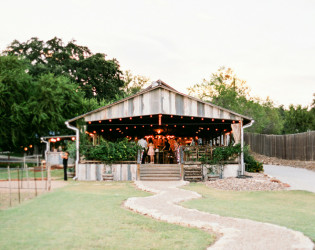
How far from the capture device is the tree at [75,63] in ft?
132

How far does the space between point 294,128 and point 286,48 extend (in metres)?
19.4

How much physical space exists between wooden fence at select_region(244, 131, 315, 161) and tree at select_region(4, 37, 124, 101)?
53.4 ft

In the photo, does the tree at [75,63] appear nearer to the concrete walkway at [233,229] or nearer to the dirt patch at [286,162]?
the dirt patch at [286,162]

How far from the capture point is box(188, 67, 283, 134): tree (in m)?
46.8

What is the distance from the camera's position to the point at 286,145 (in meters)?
32.0

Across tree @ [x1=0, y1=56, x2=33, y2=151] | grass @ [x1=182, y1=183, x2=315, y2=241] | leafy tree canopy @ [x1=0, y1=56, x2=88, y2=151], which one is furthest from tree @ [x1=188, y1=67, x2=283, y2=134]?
grass @ [x1=182, y1=183, x2=315, y2=241]

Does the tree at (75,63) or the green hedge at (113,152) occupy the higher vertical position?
the tree at (75,63)

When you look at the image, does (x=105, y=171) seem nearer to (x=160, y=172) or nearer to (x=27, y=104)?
(x=160, y=172)

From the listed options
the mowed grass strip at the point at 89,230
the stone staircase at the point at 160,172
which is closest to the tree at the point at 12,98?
the stone staircase at the point at 160,172

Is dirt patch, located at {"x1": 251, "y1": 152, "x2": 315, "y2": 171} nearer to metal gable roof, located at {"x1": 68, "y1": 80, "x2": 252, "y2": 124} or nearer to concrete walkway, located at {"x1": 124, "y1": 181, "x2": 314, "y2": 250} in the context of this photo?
metal gable roof, located at {"x1": 68, "y1": 80, "x2": 252, "y2": 124}

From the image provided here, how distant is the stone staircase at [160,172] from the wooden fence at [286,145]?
11054 millimetres

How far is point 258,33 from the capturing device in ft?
77.7

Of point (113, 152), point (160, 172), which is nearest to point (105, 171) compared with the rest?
point (113, 152)

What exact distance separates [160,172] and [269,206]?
9.80m
